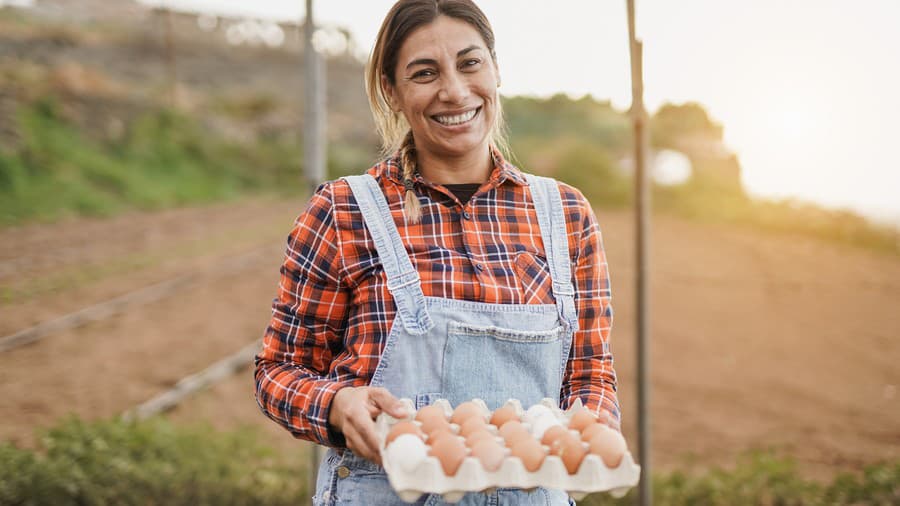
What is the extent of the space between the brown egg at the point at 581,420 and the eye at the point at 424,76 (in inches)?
28.7

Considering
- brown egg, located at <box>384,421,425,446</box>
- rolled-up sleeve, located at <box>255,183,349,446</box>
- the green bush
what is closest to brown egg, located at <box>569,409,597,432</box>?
brown egg, located at <box>384,421,425,446</box>

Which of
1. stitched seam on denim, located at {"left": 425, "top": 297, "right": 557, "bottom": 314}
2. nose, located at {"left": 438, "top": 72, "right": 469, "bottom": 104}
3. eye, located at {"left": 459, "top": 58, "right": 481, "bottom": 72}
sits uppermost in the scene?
eye, located at {"left": 459, "top": 58, "right": 481, "bottom": 72}

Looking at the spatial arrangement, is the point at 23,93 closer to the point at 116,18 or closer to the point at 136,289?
the point at 136,289

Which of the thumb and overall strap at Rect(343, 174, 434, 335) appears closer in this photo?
the thumb

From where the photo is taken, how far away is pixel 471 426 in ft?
4.01

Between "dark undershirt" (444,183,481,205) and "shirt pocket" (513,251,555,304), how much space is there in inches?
6.7

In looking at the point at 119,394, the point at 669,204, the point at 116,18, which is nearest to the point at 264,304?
the point at 119,394

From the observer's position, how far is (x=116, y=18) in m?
18.1

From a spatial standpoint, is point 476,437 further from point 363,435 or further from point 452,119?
point 452,119

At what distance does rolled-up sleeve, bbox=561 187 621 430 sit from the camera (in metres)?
1.52

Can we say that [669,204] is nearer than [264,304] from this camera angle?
No

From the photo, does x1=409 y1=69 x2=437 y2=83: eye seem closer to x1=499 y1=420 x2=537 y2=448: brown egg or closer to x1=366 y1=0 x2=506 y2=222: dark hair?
x1=366 y1=0 x2=506 y2=222: dark hair

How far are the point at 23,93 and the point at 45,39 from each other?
5.47 meters

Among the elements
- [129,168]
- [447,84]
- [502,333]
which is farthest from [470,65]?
[129,168]
